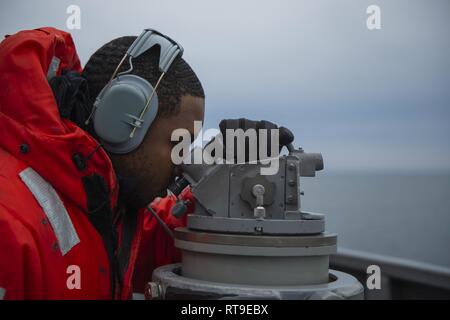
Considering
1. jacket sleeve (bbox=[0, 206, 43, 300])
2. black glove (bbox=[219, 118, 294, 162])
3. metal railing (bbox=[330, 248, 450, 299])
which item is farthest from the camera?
metal railing (bbox=[330, 248, 450, 299])

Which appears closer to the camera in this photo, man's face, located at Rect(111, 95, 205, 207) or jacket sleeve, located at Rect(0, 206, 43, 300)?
jacket sleeve, located at Rect(0, 206, 43, 300)

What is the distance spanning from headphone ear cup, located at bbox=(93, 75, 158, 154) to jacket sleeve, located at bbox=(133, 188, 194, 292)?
0.53 m

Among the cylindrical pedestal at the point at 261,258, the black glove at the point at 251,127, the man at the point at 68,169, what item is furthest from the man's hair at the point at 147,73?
the cylindrical pedestal at the point at 261,258

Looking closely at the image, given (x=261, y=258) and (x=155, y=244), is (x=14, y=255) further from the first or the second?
(x=155, y=244)

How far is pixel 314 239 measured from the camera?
1.57 meters

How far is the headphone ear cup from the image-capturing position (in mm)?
1673

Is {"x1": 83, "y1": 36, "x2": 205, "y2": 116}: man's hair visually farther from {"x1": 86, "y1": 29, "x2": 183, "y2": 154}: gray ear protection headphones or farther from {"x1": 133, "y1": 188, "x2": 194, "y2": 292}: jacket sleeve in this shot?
{"x1": 133, "y1": 188, "x2": 194, "y2": 292}: jacket sleeve

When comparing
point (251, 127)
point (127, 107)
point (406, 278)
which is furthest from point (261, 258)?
point (406, 278)

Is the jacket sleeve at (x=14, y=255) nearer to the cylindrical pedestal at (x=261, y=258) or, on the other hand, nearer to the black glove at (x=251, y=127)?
the cylindrical pedestal at (x=261, y=258)

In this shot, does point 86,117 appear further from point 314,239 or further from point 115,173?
point 314,239

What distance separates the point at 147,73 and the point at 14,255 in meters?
0.69

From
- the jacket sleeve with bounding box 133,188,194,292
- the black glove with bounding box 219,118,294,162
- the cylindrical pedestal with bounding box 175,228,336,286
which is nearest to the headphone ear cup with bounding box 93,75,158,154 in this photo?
the black glove with bounding box 219,118,294,162

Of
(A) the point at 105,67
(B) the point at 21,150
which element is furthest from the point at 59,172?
(A) the point at 105,67

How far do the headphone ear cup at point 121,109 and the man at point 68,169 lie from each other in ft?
0.18
